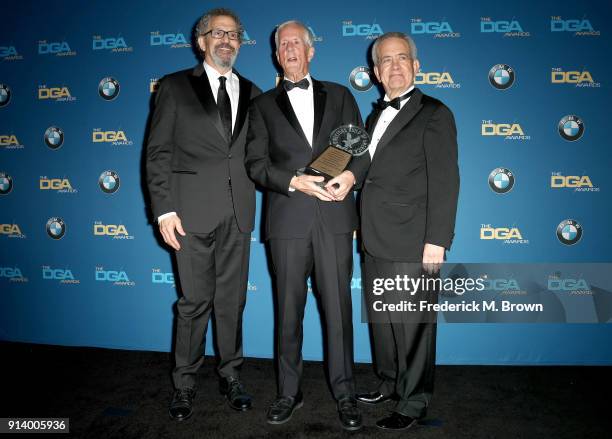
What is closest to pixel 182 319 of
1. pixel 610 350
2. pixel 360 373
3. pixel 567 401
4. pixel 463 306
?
pixel 360 373

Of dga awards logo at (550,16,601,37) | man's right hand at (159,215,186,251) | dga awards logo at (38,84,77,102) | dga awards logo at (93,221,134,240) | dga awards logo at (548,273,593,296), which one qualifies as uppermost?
dga awards logo at (550,16,601,37)

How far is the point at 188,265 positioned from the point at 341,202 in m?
0.98

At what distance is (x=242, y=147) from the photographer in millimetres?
2324

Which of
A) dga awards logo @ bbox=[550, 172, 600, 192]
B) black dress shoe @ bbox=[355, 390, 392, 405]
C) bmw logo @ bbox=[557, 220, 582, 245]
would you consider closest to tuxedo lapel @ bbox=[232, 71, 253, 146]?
black dress shoe @ bbox=[355, 390, 392, 405]

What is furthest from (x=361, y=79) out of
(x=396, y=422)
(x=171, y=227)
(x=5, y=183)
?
(x=5, y=183)

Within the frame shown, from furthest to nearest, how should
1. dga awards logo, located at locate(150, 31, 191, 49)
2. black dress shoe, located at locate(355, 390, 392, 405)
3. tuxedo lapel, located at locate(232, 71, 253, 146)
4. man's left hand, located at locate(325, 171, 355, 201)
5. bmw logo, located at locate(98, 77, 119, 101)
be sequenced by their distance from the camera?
bmw logo, located at locate(98, 77, 119, 101) < dga awards logo, located at locate(150, 31, 191, 49) < black dress shoe, located at locate(355, 390, 392, 405) < tuxedo lapel, located at locate(232, 71, 253, 146) < man's left hand, located at locate(325, 171, 355, 201)

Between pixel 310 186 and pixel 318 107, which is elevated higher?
pixel 318 107

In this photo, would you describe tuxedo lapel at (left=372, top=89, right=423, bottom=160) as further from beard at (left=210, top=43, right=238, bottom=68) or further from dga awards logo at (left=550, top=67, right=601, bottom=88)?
dga awards logo at (left=550, top=67, right=601, bottom=88)

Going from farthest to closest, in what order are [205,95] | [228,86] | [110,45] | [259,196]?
1. [110,45]
2. [259,196]
3. [228,86]
4. [205,95]

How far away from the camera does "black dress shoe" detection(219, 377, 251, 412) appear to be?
92.1 inches

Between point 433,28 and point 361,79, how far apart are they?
0.65 metres

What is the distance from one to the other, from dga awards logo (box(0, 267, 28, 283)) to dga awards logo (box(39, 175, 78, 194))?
80cm

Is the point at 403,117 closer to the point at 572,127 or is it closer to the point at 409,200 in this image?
the point at 409,200

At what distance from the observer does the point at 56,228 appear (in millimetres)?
3412
